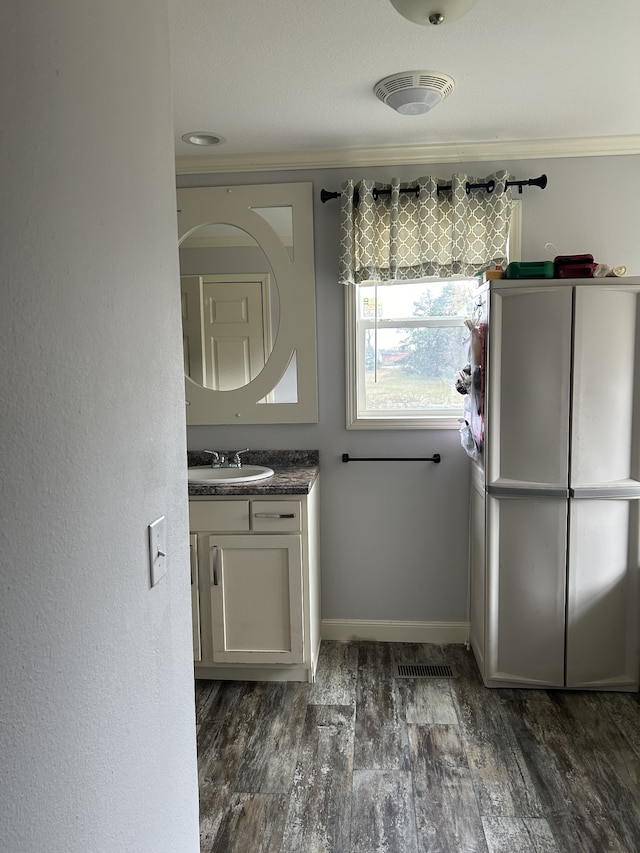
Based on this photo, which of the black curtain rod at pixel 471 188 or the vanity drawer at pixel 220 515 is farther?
the black curtain rod at pixel 471 188

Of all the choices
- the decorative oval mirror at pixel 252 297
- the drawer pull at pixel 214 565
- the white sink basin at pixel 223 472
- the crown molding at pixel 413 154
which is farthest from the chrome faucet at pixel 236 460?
the crown molding at pixel 413 154

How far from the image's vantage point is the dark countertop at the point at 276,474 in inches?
108

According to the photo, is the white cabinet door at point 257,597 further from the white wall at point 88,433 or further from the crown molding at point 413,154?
the crown molding at point 413,154

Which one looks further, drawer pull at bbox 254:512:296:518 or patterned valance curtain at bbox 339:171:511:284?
patterned valance curtain at bbox 339:171:511:284

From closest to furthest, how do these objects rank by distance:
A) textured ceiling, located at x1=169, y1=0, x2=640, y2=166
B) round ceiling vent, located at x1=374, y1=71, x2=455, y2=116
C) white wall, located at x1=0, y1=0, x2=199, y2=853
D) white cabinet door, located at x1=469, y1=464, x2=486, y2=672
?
1. white wall, located at x1=0, y1=0, x2=199, y2=853
2. textured ceiling, located at x1=169, y1=0, x2=640, y2=166
3. round ceiling vent, located at x1=374, y1=71, x2=455, y2=116
4. white cabinet door, located at x1=469, y1=464, x2=486, y2=672

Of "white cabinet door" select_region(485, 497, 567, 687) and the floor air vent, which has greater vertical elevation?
"white cabinet door" select_region(485, 497, 567, 687)

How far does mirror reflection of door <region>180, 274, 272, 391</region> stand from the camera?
3.23m

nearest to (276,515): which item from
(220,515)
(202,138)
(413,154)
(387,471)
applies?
(220,515)

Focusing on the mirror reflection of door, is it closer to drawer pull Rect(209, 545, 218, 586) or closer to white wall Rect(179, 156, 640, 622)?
white wall Rect(179, 156, 640, 622)

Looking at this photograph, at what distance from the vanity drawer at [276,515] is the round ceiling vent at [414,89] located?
168 centimetres

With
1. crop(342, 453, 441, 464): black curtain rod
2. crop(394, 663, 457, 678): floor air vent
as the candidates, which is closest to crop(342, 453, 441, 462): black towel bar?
crop(342, 453, 441, 464): black curtain rod

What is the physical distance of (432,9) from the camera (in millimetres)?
1562

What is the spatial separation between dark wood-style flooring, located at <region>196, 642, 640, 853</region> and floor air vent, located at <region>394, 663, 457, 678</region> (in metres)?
0.05

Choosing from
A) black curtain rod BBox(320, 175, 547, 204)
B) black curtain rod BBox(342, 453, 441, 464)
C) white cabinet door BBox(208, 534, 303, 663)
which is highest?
black curtain rod BBox(320, 175, 547, 204)
